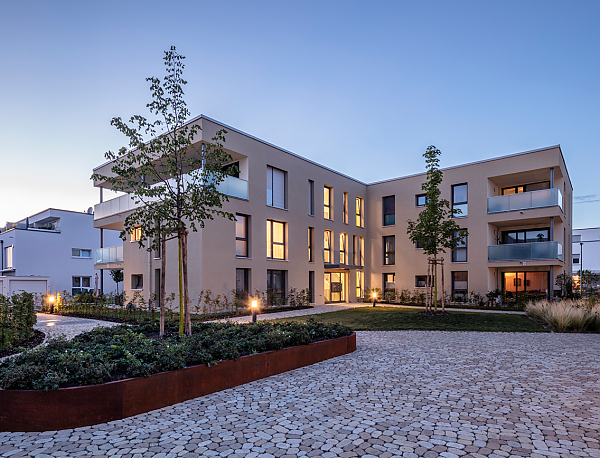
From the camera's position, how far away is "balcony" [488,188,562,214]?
18.7 metres

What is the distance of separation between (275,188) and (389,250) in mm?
9415

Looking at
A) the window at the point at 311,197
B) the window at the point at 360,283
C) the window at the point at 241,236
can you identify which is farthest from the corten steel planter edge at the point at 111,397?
the window at the point at 360,283

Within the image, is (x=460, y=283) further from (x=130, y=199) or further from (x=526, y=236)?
(x=130, y=199)

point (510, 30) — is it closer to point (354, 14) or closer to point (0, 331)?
point (354, 14)

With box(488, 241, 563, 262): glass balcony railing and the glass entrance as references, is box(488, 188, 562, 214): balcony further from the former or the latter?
the glass entrance

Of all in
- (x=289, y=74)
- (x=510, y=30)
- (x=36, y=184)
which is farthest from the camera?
(x=36, y=184)

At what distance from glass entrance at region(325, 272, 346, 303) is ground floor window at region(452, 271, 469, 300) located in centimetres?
627

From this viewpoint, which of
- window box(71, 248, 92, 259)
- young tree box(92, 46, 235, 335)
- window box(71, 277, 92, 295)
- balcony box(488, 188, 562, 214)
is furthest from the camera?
window box(71, 248, 92, 259)

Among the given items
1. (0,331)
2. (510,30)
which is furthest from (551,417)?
(510,30)

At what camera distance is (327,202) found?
2222 centimetres

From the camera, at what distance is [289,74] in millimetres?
18484

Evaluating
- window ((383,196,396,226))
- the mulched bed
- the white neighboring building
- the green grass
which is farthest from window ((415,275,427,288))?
the white neighboring building

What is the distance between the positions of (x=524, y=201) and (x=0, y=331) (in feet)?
70.8

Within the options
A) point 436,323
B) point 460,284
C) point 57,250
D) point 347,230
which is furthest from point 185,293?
point 57,250
